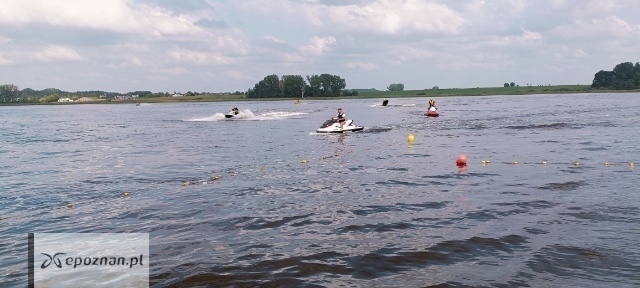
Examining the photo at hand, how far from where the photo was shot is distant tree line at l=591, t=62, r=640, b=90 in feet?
562

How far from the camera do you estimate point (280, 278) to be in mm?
8500

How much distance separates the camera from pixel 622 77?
573ft

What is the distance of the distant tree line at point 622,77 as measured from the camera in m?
171

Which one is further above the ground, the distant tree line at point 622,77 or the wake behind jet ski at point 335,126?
the distant tree line at point 622,77

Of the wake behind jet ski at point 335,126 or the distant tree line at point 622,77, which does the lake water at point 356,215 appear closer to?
the wake behind jet ski at point 335,126

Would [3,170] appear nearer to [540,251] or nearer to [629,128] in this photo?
[540,251]

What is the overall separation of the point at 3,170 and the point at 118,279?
17812 mm

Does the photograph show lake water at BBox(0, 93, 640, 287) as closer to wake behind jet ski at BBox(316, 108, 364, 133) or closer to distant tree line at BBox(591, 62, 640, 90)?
wake behind jet ski at BBox(316, 108, 364, 133)

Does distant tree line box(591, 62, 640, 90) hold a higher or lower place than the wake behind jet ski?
higher

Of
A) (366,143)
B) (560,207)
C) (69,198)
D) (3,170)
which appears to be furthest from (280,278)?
(366,143)

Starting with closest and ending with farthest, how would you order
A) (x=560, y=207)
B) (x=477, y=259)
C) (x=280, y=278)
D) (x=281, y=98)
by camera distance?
(x=280, y=278), (x=477, y=259), (x=560, y=207), (x=281, y=98)

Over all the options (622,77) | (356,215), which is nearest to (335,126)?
(356,215)

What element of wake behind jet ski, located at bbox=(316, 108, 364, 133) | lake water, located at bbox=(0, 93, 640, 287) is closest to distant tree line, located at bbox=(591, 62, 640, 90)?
wake behind jet ski, located at bbox=(316, 108, 364, 133)

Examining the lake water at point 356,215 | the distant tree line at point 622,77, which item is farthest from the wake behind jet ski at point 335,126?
the distant tree line at point 622,77
